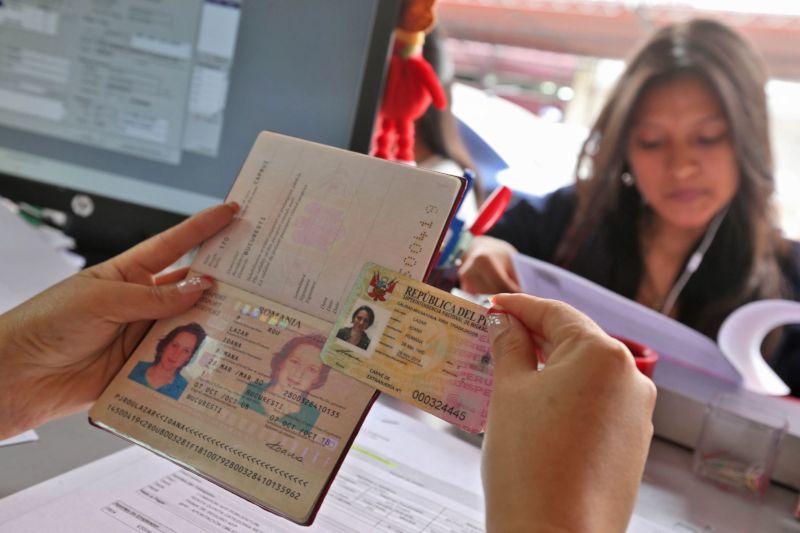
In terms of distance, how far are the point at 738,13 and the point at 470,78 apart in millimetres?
532

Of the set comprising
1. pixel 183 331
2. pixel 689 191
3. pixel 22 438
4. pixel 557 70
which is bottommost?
pixel 22 438

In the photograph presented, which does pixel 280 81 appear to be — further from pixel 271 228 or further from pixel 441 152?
pixel 441 152

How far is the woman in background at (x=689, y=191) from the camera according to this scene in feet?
3.28

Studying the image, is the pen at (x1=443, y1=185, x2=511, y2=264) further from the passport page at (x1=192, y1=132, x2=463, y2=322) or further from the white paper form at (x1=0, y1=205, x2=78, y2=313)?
the white paper form at (x1=0, y1=205, x2=78, y2=313)

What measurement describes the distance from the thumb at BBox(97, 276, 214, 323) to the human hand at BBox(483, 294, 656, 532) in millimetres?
251

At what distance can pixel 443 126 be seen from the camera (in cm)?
121

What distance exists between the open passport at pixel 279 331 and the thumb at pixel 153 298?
0.01m

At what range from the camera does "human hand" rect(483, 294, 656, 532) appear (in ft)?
1.04

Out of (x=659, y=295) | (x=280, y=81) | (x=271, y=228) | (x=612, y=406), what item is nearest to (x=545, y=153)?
(x=659, y=295)

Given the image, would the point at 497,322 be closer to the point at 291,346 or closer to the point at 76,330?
the point at 291,346

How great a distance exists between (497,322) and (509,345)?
0.07 feet

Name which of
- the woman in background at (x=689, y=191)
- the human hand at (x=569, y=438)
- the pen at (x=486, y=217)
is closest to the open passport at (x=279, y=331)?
the human hand at (x=569, y=438)

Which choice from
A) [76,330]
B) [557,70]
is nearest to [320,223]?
[76,330]

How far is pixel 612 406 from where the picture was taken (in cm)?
33
